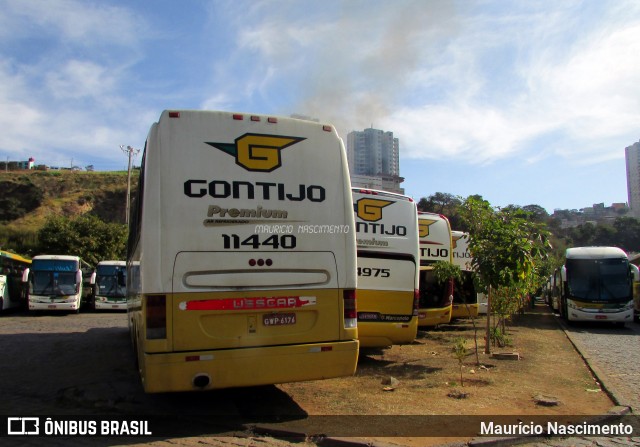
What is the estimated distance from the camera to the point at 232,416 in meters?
6.30

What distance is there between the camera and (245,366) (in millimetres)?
5723

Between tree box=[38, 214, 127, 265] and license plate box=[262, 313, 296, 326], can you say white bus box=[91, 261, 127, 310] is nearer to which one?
tree box=[38, 214, 127, 265]

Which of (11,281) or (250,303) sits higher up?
(11,281)

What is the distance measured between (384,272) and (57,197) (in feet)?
247

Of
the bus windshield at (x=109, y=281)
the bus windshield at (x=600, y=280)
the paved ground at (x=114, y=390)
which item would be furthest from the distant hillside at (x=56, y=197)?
the bus windshield at (x=600, y=280)

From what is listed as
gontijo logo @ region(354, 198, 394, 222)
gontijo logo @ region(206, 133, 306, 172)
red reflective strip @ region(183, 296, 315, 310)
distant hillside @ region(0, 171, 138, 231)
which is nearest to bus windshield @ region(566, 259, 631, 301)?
gontijo logo @ region(354, 198, 394, 222)

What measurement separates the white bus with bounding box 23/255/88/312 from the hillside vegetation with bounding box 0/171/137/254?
3951 cm

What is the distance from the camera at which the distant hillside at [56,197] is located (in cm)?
6731

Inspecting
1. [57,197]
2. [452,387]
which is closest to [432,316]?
[452,387]

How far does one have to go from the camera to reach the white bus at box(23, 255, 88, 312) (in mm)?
24078

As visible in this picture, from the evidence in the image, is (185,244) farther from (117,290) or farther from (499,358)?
(117,290)

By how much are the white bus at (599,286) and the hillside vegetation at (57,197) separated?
55.4m

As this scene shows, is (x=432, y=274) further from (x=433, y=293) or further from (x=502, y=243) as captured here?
→ (x=502, y=243)

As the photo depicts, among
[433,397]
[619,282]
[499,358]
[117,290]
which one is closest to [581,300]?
[619,282]
